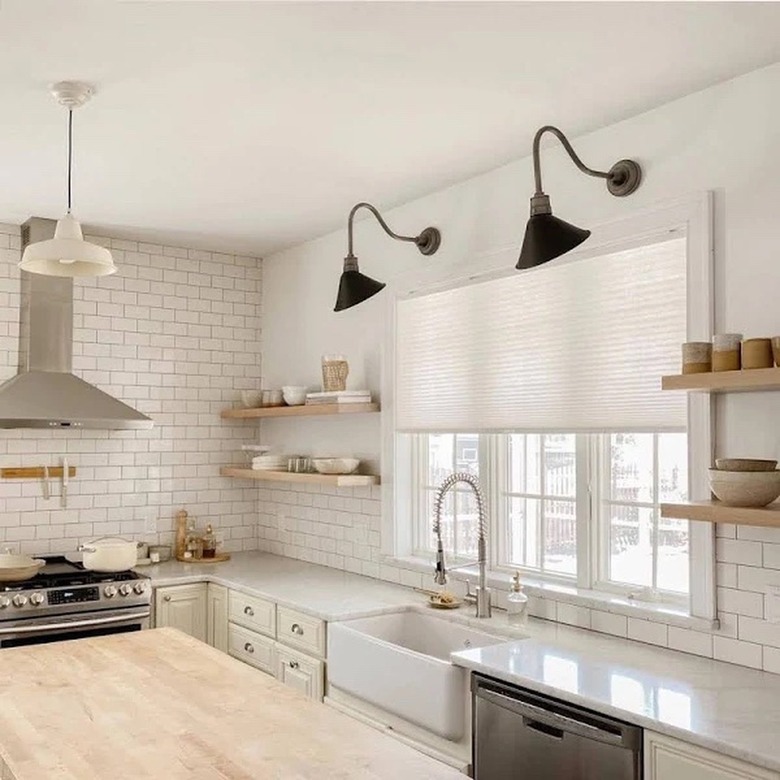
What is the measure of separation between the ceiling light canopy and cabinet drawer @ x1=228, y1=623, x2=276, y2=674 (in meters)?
2.04

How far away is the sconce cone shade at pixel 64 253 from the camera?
8.99 ft

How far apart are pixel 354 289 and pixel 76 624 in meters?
2.15

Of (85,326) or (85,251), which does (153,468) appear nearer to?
(85,326)

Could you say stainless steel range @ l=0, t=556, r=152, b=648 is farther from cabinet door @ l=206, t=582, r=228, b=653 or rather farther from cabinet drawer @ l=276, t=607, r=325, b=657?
cabinet drawer @ l=276, t=607, r=325, b=657

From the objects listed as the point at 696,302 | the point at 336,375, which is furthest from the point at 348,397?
the point at 696,302

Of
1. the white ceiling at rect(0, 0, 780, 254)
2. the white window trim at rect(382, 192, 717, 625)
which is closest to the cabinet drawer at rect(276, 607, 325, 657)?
the white window trim at rect(382, 192, 717, 625)

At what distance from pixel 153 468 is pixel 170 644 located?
2261 mm

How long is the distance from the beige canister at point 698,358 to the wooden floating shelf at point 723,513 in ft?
1.37

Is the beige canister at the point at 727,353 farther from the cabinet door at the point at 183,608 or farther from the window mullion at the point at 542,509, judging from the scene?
the cabinet door at the point at 183,608

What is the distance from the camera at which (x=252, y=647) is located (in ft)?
14.1

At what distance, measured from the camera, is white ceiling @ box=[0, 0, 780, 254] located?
2434 mm

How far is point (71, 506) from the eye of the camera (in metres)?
4.96

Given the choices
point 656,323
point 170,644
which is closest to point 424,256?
point 656,323

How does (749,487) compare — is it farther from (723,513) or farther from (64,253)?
(64,253)
